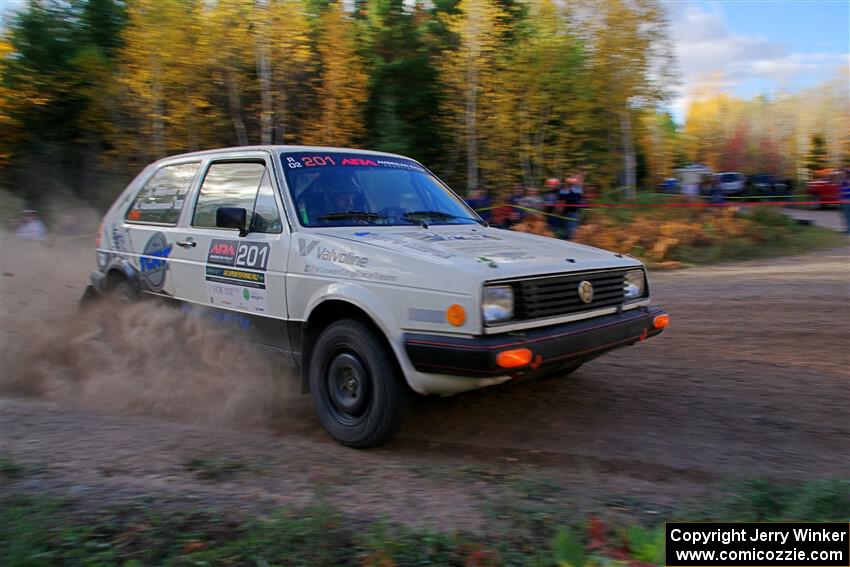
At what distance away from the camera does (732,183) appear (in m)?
21.8

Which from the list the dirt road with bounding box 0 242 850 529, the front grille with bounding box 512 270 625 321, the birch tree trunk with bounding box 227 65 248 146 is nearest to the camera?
the dirt road with bounding box 0 242 850 529

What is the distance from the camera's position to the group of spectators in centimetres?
1392

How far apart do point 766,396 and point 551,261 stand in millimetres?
2204

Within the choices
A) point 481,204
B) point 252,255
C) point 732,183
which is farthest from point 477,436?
point 732,183

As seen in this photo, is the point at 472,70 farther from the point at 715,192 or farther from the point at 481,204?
the point at 715,192

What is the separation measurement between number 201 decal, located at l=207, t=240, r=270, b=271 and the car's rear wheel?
2.42 ft

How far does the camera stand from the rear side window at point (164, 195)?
5551 mm

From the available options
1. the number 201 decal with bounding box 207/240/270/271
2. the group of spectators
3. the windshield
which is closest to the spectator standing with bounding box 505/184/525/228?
the group of spectators

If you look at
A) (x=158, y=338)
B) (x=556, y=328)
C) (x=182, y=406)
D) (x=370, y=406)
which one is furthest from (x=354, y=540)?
(x=158, y=338)

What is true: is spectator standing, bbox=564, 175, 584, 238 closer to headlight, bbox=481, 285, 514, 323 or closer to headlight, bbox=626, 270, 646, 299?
headlight, bbox=626, 270, 646, 299

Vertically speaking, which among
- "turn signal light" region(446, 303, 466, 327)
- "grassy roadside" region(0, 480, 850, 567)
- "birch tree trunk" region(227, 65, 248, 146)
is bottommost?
"grassy roadside" region(0, 480, 850, 567)

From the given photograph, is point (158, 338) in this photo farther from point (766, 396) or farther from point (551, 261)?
point (766, 396)

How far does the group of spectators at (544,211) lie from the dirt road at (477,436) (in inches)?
291

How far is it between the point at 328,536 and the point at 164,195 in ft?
12.9
